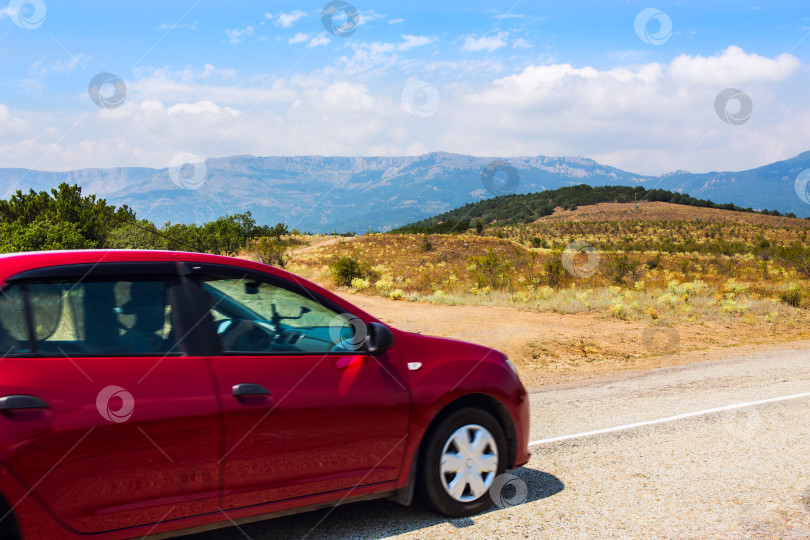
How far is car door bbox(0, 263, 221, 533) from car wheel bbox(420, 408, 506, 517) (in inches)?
54.8

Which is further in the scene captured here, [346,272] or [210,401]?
[346,272]

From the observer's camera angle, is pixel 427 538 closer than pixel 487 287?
Yes

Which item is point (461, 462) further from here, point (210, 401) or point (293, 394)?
point (210, 401)

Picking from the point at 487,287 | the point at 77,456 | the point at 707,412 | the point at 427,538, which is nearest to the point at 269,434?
the point at 77,456

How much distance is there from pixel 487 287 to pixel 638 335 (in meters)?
10.7

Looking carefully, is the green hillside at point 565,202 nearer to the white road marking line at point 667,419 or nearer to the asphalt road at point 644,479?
the white road marking line at point 667,419

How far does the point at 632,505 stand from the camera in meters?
4.49

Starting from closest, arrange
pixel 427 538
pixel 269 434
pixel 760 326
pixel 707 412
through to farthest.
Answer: pixel 269 434
pixel 427 538
pixel 707 412
pixel 760 326

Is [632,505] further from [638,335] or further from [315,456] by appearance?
[638,335]

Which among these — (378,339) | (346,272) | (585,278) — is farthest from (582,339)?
(346,272)

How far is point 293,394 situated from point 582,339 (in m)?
11.7

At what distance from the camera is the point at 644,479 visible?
16.6 feet

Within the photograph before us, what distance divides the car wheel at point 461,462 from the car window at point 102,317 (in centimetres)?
178

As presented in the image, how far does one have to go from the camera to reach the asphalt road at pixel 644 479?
4.10 m
